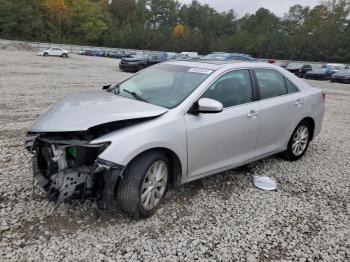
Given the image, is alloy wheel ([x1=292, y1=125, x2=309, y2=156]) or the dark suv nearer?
alloy wheel ([x1=292, y1=125, x2=309, y2=156])

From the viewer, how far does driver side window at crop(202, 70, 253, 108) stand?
12.7 ft

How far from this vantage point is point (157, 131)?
3180 mm

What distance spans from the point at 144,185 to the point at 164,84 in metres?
1.42

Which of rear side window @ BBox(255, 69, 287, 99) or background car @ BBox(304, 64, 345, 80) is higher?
rear side window @ BBox(255, 69, 287, 99)

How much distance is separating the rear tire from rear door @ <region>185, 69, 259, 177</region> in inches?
45.8

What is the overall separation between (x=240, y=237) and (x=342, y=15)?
91.6 metres

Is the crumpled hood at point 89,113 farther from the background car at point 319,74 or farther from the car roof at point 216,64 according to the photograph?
the background car at point 319,74

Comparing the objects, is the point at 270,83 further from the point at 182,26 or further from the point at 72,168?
the point at 182,26

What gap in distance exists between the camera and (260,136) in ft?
14.2

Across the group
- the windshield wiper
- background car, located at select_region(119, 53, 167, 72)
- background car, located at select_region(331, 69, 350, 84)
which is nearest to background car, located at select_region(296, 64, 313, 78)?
background car, located at select_region(331, 69, 350, 84)

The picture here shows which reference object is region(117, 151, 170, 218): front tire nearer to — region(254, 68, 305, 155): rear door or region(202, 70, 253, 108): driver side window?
region(202, 70, 253, 108): driver side window

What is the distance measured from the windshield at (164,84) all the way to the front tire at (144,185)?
27.1 inches

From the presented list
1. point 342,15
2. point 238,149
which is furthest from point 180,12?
point 238,149

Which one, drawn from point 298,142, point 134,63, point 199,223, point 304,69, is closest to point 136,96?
point 199,223
